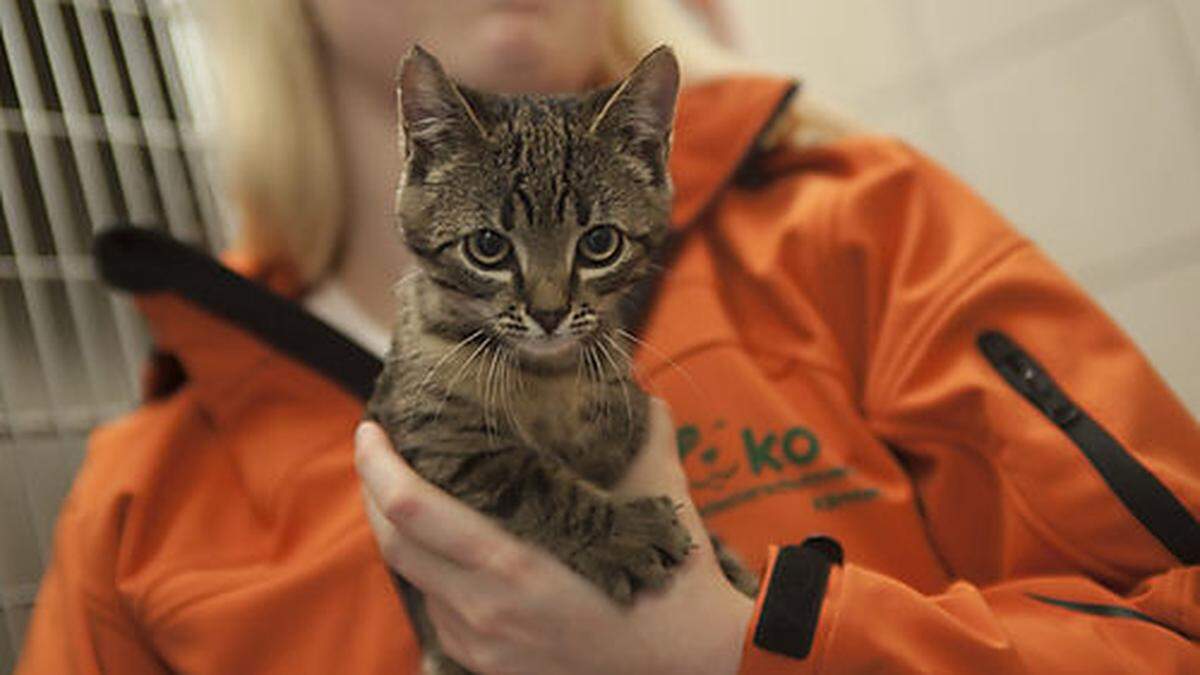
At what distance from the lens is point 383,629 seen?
88cm

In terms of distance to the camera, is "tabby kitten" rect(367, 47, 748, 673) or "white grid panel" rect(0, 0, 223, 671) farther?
"white grid panel" rect(0, 0, 223, 671)

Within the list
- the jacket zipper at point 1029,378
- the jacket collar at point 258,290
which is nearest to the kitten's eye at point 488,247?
the jacket collar at point 258,290

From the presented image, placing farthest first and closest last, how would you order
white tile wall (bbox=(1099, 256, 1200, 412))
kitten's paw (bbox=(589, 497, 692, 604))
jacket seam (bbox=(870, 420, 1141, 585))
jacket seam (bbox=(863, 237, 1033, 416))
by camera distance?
white tile wall (bbox=(1099, 256, 1200, 412)) < jacket seam (bbox=(863, 237, 1033, 416)) < jacket seam (bbox=(870, 420, 1141, 585)) < kitten's paw (bbox=(589, 497, 692, 604))

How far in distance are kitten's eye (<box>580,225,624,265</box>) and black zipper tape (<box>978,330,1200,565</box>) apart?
1.28 feet

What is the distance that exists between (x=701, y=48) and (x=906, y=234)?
0.99 ft

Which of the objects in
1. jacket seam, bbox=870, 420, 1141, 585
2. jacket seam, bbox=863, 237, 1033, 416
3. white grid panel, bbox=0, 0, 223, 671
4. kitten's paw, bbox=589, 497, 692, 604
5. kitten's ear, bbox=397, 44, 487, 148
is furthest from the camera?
white grid panel, bbox=0, 0, 223, 671

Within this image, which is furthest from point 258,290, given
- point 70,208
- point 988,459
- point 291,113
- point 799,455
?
point 988,459

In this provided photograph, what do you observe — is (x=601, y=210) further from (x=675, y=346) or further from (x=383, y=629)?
(x=383, y=629)

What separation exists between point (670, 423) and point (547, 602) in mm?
172

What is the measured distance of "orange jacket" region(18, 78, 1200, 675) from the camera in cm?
71

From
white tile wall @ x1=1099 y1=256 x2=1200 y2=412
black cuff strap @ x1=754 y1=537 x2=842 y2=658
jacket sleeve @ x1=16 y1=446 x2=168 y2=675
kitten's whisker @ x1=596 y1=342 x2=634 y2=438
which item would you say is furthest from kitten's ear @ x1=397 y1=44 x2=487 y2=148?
white tile wall @ x1=1099 y1=256 x2=1200 y2=412

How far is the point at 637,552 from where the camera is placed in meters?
0.65

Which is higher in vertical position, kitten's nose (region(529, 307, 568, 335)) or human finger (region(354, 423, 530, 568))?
kitten's nose (region(529, 307, 568, 335))

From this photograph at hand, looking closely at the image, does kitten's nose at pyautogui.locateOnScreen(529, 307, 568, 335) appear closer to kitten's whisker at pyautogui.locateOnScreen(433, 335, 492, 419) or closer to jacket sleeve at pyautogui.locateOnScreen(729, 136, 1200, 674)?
kitten's whisker at pyautogui.locateOnScreen(433, 335, 492, 419)
